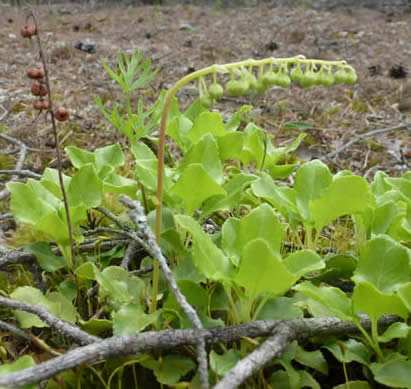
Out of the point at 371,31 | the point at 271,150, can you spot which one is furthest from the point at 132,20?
the point at 271,150

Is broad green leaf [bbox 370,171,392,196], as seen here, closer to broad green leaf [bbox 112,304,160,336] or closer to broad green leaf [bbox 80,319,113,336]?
broad green leaf [bbox 112,304,160,336]

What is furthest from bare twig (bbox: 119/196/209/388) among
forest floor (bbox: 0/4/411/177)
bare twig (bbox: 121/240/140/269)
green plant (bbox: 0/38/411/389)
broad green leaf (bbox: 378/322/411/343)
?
forest floor (bbox: 0/4/411/177)

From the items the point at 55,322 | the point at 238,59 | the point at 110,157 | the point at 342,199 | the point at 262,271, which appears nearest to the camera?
the point at 262,271

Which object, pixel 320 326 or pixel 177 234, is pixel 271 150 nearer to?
pixel 177 234

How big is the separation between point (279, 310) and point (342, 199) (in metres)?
A: 0.40

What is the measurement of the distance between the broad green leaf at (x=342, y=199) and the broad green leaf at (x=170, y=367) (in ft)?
2.03

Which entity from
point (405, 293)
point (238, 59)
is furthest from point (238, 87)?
point (238, 59)

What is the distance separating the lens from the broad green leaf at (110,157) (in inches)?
69.9

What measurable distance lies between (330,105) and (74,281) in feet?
9.97

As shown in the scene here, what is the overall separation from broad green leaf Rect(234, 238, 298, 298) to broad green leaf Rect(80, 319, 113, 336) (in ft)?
1.28

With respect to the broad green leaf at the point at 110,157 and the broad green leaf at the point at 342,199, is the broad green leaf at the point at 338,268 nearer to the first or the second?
the broad green leaf at the point at 342,199

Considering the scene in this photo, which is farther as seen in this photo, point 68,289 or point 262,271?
point 68,289

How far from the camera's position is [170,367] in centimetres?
113

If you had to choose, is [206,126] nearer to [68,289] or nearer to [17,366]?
[68,289]
